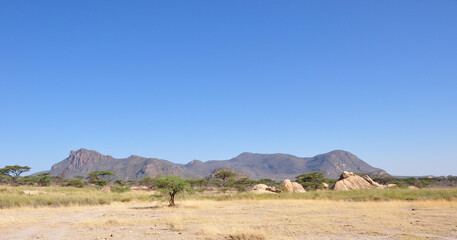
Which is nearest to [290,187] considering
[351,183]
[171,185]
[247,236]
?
[351,183]

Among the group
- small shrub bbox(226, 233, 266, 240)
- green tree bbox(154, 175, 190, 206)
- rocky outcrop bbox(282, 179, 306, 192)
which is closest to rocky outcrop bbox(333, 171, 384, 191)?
rocky outcrop bbox(282, 179, 306, 192)

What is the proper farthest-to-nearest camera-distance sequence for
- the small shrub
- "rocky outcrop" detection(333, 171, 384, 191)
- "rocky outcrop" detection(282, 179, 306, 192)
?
"rocky outcrop" detection(282, 179, 306, 192) < "rocky outcrop" detection(333, 171, 384, 191) < the small shrub

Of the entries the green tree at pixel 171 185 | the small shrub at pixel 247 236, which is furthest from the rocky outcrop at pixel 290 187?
the small shrub at pixel 247 236

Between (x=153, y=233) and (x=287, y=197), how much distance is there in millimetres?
25733

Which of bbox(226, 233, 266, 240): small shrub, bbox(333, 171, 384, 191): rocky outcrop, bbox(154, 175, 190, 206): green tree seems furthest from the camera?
bbox(333, 171, 384, 191): rocky outcrop

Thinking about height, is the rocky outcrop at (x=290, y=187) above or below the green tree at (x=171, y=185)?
below

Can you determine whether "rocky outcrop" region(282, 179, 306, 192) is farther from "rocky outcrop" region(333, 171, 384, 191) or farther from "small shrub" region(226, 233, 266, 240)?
"small shrub" region(226, 233, 266, 240)

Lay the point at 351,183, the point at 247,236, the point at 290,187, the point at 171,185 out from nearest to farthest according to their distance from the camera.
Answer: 1. the point at 247,236
2. the point at 171,185
3. the point at 351,183
4. the point at 290,187

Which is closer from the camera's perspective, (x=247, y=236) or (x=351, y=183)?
(x=247, y=236)

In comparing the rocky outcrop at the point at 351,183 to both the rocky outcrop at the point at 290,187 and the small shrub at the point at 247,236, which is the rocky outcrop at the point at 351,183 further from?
the small shrub at the point at 247,236

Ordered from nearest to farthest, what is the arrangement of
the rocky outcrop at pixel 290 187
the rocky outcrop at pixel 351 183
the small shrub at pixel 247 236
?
the small shrub at pixel 247 236
the rocky outcrop at pixel 351 183
the rocky outcrop at pixel 290 187

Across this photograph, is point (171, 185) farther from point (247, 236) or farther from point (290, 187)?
point (290, 187)

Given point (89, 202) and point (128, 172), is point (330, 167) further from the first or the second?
point (89, 202)

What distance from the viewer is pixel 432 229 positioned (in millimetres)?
13492
